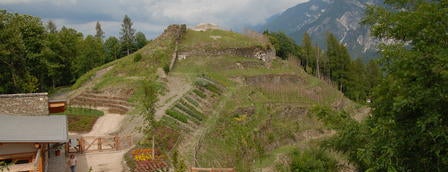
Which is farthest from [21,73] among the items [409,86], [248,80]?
[409,86]

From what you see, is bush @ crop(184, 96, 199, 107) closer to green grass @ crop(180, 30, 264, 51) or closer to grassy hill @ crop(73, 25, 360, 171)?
grassy hill @ crop(73, 25, 360, 171)

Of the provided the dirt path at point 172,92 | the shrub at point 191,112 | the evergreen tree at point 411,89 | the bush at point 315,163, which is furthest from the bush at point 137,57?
the evergreen tree at point 411,89

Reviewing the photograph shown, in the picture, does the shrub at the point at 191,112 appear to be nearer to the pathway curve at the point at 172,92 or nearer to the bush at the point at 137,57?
the pathway curve at the point at 172,92

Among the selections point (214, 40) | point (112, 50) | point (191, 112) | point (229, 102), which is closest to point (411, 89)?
point (191, 112)

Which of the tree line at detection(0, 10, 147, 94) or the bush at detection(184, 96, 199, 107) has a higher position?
the tree line at detection(0, 10, 147, 94)

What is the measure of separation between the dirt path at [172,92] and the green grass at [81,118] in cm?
431

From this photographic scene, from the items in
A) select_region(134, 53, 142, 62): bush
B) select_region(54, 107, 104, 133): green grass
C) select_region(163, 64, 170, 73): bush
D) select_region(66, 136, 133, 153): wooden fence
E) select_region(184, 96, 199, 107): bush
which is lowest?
select_region(66, 136, 133, 153): wooden fence

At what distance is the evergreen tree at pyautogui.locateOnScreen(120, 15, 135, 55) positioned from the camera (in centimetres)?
6519

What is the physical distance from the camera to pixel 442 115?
30.4 feet

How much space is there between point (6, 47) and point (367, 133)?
102 ft

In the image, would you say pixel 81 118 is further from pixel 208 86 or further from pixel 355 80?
pixel 355 80

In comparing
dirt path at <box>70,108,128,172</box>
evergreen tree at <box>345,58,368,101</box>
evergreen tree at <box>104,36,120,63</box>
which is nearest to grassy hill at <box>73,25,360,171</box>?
dirt path at <box>70,108,128,172</box>

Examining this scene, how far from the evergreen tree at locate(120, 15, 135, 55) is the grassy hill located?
16.5 metres

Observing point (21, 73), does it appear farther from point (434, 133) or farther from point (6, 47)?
point (434, 133)
